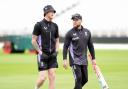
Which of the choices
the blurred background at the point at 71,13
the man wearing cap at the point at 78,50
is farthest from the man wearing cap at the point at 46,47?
the blurred background at the point at 71,13

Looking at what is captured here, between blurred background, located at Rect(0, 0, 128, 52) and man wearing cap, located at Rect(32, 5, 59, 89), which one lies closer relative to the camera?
man wearing cap, located at Rect(32, 5, 59, 89)

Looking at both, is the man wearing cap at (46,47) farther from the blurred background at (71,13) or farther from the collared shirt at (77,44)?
the blurred background at (71,13)

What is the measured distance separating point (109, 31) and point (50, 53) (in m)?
45.1

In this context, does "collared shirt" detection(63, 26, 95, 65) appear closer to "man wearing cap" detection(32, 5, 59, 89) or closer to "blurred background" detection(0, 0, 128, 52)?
"man wearing cap" detection(32, 5, 59, 89)

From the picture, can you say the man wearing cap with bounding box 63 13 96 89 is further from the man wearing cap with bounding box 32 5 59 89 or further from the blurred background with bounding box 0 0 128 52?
the blurred background with bounding box 0 0 128 52

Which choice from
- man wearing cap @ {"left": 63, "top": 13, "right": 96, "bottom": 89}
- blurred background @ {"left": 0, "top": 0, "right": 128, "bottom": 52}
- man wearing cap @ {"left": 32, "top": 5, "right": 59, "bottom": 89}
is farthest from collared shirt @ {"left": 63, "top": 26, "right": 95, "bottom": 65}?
blurred background @ {"left": 0, "top": 0, "right": 128, "bottom": 52}

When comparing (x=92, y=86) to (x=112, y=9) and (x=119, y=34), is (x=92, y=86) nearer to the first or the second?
(x=119, y=34)

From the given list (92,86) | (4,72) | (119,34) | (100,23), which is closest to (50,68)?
(92,86)

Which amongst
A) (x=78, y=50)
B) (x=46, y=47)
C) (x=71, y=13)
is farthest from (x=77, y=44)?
(x=71, y=13)

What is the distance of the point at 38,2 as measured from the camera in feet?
201

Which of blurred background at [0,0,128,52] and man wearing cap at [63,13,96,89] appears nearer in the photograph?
man wearing cap at [63,13,96,89]

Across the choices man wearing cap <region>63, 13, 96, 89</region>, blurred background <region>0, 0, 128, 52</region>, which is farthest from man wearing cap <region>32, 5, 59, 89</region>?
blurred background <region>0, 0, 128, 52</region>

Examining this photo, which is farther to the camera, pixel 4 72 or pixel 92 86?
pixel 4 72

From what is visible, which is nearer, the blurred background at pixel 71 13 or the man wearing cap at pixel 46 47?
the man wearing cap at pixel 46 47
